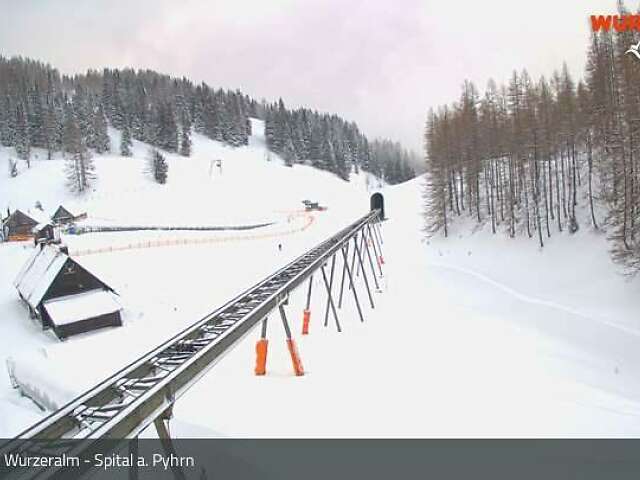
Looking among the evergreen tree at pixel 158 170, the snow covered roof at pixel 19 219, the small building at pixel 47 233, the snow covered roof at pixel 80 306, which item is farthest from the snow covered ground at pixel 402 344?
the evergreen tree at pixel 158 170

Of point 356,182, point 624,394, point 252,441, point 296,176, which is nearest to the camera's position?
point 252,441

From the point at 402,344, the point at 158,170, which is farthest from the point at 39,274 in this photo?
the point at 158,170

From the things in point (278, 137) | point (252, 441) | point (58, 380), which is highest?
point (278, 137)

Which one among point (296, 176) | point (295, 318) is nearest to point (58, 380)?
point (295, 318)

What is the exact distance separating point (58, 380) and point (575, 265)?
28.4 meters

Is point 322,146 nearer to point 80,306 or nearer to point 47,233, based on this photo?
point 47,233

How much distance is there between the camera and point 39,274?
97.7 ft

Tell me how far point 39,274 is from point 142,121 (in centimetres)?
8891

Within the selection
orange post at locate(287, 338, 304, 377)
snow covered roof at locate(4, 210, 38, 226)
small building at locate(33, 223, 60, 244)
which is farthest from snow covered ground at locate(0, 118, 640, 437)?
snow covered roof at locate(4, 210, 38, 226)

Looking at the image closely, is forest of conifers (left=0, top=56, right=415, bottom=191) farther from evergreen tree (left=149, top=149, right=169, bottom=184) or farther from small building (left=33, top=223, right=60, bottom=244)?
small building (left=33, top=223, right=60, bottom=244)

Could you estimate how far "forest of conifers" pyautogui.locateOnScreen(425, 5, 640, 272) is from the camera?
23000 mm

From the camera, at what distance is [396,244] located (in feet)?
150

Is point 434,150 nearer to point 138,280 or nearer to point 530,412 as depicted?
point 138,280

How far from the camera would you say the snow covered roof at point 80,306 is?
27.0 m
